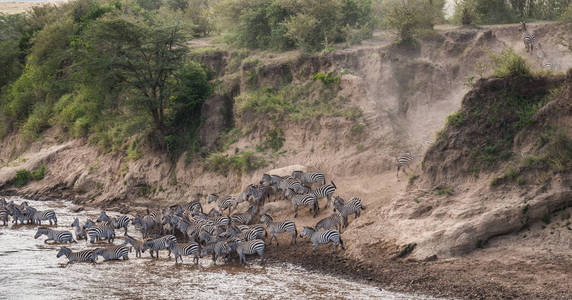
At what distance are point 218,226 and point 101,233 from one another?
3817mm

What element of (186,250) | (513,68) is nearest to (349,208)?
(186,250)

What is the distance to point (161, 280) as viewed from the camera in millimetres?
14156

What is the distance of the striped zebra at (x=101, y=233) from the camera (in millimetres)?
17766

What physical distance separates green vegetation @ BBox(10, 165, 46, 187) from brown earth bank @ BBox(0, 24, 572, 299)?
1.15 feet

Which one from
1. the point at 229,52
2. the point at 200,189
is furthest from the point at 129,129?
the point at 229,52

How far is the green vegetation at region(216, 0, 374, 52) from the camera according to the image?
25641 millimetres

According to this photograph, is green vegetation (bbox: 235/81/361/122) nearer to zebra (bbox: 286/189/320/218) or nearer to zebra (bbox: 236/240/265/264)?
zebra (bbox: 286/189/320/218)

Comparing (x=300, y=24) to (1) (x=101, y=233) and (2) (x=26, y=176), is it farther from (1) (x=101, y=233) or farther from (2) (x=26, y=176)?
(2) (x=26, y=176)

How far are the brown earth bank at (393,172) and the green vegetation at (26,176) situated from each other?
0.35 m

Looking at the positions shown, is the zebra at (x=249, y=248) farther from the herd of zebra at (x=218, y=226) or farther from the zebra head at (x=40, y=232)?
the zebra head at (x=40, y=232)

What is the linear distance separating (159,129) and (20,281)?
499 inches

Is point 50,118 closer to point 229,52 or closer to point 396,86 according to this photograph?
point 229,52

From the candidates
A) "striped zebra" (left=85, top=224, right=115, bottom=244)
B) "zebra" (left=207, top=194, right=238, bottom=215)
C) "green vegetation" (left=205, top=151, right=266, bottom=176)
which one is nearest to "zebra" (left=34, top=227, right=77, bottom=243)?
"striped zebra" (left=85, top=224, right=115, bottom=244)

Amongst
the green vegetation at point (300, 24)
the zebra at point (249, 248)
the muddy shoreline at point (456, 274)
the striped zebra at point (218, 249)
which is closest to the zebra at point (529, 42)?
the green vegetation at point (300, 24)
